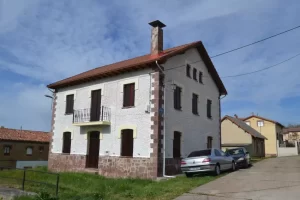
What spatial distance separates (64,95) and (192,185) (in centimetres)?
1373

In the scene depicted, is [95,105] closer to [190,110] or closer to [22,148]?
[190,110]

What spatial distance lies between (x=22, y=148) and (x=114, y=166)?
82.1 ft

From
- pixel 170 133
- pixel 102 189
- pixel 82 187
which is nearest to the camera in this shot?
pixel 102 189

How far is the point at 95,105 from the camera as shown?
20438mm

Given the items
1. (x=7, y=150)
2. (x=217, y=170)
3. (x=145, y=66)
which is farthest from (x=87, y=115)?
(x=7, y=150)

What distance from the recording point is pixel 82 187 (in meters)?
14.6

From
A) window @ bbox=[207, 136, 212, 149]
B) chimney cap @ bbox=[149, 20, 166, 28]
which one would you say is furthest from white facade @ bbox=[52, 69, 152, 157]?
window @ bbox=[207, 136, 212, 149]

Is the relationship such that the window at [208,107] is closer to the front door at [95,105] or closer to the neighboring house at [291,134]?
the front door at [95,105]

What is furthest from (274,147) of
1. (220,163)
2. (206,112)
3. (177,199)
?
(177,199)

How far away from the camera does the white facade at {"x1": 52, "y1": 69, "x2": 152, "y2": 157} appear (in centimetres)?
1722

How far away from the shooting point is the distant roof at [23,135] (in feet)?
123

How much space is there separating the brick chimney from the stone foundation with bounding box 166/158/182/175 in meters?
7.11

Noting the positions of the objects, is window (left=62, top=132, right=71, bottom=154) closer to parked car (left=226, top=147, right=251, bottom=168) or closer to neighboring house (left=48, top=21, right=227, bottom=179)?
neighboring house (left=48, top=21, right=227, bottom=179)

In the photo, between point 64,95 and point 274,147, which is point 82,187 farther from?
point 274,147
